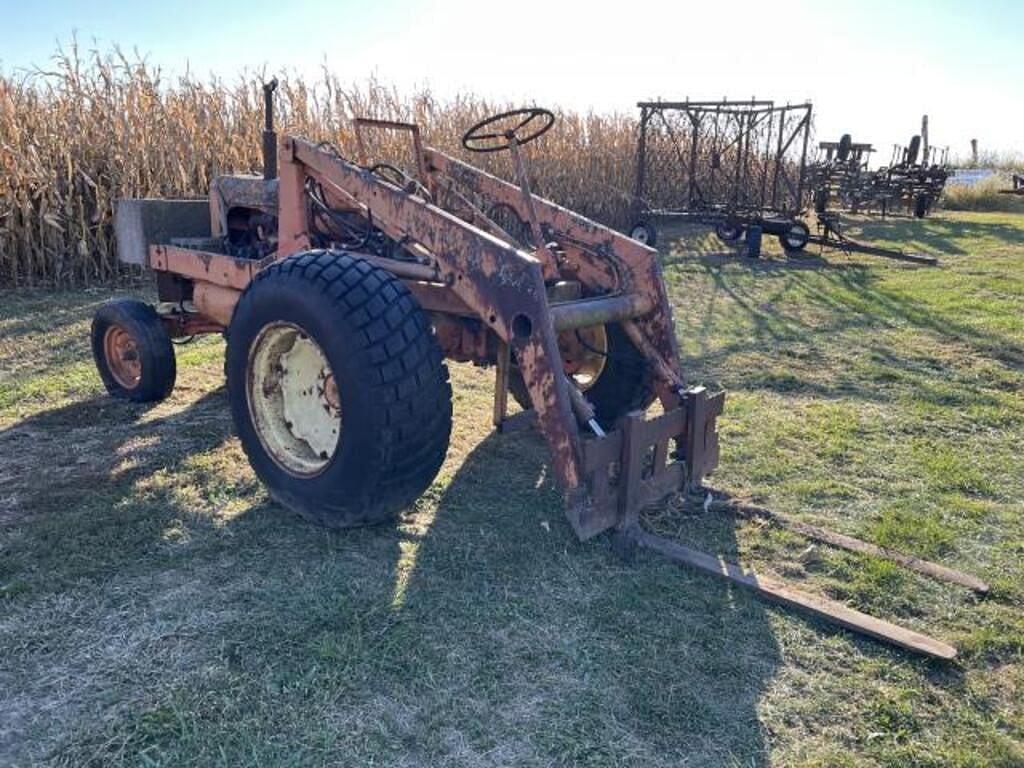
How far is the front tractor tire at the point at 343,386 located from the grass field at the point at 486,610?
229mm

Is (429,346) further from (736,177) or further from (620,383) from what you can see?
(736,177)

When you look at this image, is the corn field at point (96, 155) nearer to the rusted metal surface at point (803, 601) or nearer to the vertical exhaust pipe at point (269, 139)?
the vertical exhaust pipe at point (269, 139)

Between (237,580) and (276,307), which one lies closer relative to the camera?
(237,580)

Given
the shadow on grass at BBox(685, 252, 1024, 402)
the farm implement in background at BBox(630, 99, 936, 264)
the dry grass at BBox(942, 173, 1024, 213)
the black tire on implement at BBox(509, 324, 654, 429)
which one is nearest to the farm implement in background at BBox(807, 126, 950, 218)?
the farm implement in background at BBox(630, 99, 936, 264)

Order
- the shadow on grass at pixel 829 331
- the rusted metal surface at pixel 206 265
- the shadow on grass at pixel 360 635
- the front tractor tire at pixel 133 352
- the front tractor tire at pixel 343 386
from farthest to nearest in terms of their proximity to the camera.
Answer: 1. the shadow on grass at pixel 829 331
2. the front tractor tire at pixel 133 352
3. the rusted metal surface at pixel 206 265
4. the front tractor tire at pixel 343 386
5. the shadow on grass at pixel 360 635

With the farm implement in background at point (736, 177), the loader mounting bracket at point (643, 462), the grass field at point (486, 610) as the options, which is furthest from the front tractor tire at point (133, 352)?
the farm implement in background at point (736, 177)

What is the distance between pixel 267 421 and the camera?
354cm

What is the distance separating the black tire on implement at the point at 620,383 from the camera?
4.11 m

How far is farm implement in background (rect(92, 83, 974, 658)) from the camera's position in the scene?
3.04 m

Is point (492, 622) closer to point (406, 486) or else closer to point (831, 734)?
point (406, 486)

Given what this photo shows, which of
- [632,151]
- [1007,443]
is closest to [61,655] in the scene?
[1007,443]

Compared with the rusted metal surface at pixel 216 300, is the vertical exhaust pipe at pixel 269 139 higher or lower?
higher

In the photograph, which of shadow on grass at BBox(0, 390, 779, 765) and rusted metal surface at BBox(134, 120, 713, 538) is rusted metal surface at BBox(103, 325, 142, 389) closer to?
rusted metal surface at BBox(134, 120, 713, 538)

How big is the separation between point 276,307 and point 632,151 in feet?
45.1
